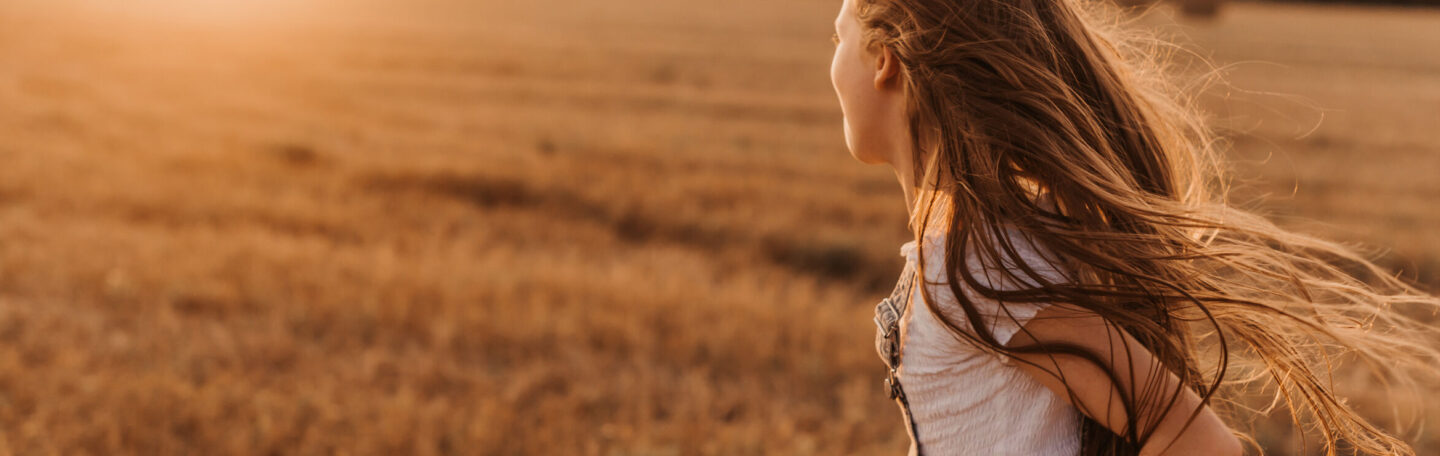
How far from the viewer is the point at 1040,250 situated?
49.6 inches

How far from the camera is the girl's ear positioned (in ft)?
4.32

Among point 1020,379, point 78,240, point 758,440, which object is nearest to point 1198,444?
point 1020,379

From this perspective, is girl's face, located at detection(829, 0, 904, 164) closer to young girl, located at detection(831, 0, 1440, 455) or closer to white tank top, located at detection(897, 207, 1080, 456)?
young girl, located at detection(831, 0, 1440, 455)

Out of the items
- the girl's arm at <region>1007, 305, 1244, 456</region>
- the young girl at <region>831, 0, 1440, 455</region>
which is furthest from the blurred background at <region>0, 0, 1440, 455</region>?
the girl's arm at <region>1007, 305, 1244, 456</region>

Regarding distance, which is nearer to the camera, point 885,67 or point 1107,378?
point 1107,378

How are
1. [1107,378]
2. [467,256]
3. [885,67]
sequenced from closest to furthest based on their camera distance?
[1107,378], [885,67], [467,256]

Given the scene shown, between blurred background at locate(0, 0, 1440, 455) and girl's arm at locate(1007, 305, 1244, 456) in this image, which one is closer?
girl's arm at locate(1007, 305, 1244, 456)

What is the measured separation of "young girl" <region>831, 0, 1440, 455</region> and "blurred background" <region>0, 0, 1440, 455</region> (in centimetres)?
66

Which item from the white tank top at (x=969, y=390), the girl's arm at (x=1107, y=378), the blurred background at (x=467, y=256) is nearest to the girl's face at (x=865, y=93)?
the white tank top at (x=969, y=390)

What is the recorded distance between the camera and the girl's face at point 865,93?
1.35 metres

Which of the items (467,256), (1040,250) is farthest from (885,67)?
(467,256)

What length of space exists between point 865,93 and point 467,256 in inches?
162

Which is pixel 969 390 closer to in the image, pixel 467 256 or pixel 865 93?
pixel 865 93

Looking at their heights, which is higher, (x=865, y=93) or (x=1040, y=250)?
(x=865, y=93)
